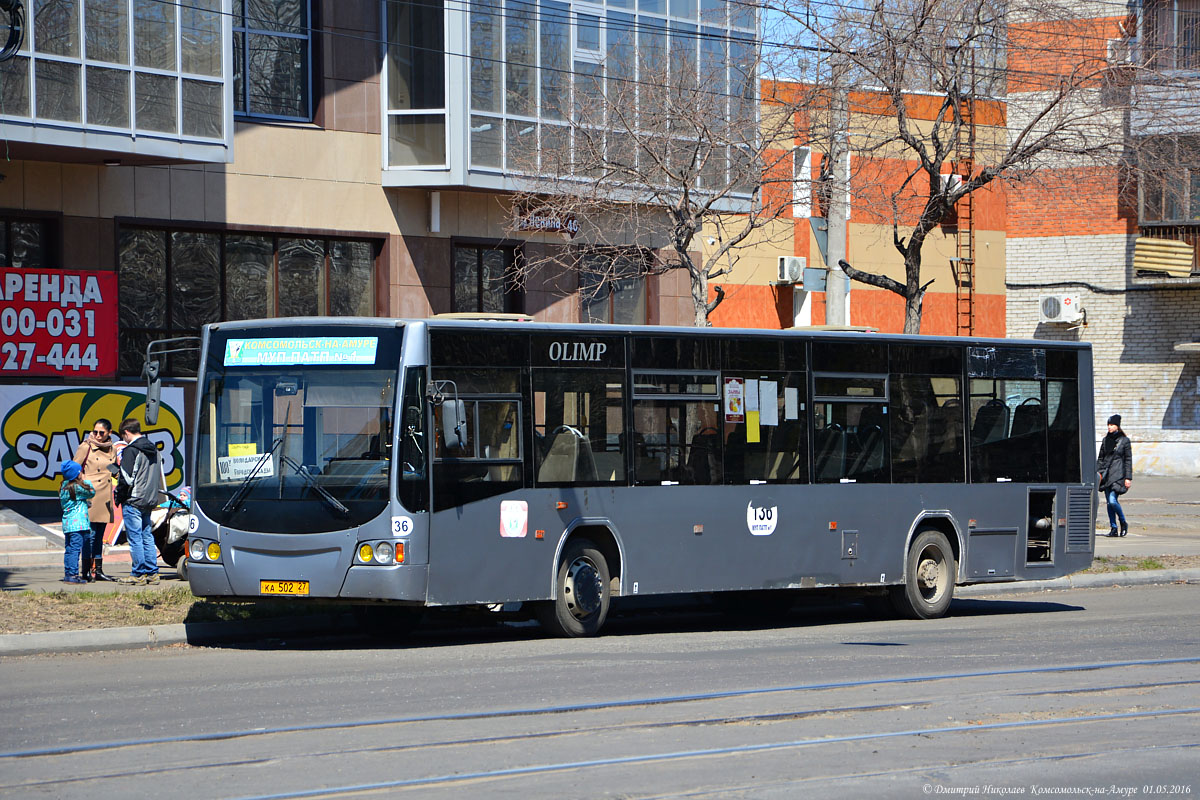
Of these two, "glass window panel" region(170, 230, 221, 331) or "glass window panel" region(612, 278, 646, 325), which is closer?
"glass window panel" region(170, 230, 221, 331)

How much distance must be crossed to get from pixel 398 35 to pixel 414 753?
64.9 feet

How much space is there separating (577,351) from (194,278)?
41.6ft

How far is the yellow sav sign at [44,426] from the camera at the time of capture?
73.3 ft

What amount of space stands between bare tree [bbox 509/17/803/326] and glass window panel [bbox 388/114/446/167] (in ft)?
4.52

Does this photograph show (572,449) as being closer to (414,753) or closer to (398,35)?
(414,753)

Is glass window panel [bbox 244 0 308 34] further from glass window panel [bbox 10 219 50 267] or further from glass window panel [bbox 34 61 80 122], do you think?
glass window panel [bbox 10 219 50 267]

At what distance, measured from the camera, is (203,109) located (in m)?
22.5

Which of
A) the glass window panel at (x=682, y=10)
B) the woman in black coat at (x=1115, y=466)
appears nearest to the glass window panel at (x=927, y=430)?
the woman in black coat at (x=1115, y=466)

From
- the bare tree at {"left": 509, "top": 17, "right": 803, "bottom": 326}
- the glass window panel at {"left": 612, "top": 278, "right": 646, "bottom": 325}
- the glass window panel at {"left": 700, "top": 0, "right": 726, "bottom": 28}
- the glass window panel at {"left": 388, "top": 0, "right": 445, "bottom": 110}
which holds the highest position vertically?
the glass window panel at {"left": 700, "top": 0, "right": 726, "bottom": 28}

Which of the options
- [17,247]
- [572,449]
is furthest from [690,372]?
[17,247]

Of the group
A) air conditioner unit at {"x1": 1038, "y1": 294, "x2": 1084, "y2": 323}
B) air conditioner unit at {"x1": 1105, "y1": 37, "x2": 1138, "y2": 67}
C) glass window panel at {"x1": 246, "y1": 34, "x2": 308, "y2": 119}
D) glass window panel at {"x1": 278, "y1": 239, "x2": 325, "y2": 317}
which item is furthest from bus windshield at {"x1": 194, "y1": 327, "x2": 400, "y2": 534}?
air conditioner unit at {"x1": 1038, "y1": 294, "x2": 1084, "y2": 323}

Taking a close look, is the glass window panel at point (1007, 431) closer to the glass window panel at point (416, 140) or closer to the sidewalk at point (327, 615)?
the sidewalk at point (327, 615)

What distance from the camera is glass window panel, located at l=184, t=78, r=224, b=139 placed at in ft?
73.3

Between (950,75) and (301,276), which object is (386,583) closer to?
(950,75)
